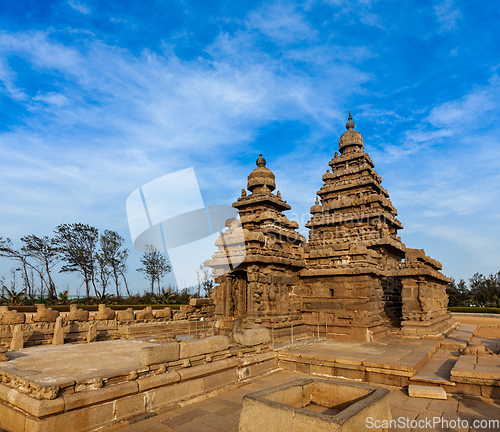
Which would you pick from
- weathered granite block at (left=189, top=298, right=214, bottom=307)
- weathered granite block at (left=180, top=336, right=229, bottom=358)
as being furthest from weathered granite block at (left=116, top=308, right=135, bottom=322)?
weathered granite block at (left=180, top=336, right=229, bottom=358)

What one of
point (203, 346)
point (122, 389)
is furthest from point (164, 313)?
point (122, 389)

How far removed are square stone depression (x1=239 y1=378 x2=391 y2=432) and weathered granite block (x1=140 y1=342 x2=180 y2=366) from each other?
8.87ft

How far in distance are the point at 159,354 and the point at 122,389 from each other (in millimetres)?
928

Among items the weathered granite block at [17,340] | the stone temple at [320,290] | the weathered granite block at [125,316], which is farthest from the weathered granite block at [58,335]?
the stone temple at [320,290]

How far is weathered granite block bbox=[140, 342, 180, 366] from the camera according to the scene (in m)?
5.81

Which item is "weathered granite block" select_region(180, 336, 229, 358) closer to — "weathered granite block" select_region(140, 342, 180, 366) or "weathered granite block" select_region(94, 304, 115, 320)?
"weathered granite block" select_region(140, 342, 180, 366)

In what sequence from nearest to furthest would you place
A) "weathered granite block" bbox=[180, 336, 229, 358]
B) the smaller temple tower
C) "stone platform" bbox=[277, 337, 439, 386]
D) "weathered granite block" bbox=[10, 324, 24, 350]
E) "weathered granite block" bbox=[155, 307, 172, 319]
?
"weathered granite block" bbox=[180, 336, 229, 358] → "stone platform" bbox=[277, 337, 439, 386] → "weathered granite block" bbox=[10, 324, 24, 350] → the smaller temple tower → "weathered granite block" bbox=[155, 307, 172, 319]

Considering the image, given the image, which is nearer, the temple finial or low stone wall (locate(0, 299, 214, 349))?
low stone wall (locate(0, 299, 214, 349))

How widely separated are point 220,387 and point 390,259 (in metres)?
15.4

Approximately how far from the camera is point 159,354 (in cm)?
600

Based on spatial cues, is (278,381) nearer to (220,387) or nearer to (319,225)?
(220,387)

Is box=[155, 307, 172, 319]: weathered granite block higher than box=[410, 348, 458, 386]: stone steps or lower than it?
higher

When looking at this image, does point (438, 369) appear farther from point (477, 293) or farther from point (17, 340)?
point (477, 293)

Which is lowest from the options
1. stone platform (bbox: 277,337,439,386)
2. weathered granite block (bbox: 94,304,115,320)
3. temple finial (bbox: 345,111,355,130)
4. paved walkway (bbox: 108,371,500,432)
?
paved walkway (bbox: 108,371,500,432)
